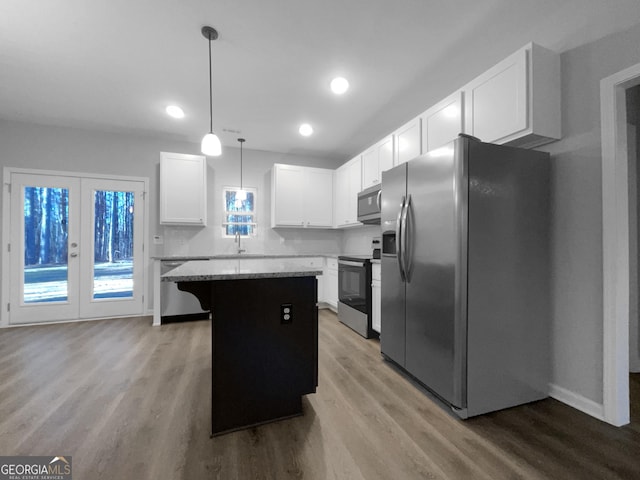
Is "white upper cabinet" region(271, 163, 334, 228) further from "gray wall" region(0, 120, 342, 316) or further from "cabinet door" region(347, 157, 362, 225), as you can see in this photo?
"cabinet door" region(347, 157, 362, 225)

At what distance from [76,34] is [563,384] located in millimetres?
4603

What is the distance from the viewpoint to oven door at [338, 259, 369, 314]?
128 inches

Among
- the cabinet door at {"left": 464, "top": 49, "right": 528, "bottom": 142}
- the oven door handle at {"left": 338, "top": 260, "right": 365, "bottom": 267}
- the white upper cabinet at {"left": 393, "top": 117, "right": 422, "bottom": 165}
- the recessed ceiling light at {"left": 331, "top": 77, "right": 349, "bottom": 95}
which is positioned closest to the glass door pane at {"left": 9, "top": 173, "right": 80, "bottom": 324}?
the oven door handle at {"left": 338, "top": 260, "right": 365, "bottom": 267}

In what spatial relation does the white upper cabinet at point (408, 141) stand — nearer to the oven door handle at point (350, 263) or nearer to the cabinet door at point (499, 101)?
the cabinet door at point (499, 101)

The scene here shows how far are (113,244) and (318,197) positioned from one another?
3.37 m

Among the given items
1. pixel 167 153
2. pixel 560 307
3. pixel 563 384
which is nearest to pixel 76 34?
pixel 167 153

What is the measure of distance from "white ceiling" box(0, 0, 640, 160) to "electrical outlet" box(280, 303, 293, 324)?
83.8 inches

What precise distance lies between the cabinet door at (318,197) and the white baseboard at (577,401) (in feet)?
12.1

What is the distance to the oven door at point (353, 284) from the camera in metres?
3.26

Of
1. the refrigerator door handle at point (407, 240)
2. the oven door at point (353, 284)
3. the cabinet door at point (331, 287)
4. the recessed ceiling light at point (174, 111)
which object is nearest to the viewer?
the refrigerator door handle at point (407, 240)

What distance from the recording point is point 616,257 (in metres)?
1.64

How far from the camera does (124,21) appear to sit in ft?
6.91

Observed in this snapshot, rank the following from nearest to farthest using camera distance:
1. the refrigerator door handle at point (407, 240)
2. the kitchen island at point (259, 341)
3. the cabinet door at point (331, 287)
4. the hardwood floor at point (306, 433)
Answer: the hardwood floor at point (306, 433) < the kitchen island at point (259, 341) < the refrigerator door handle at point (407, 240) < the cabinet door at point (331, 287)

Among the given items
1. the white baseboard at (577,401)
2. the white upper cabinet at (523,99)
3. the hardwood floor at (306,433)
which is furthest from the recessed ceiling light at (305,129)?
the white baseboard at (577,401)
